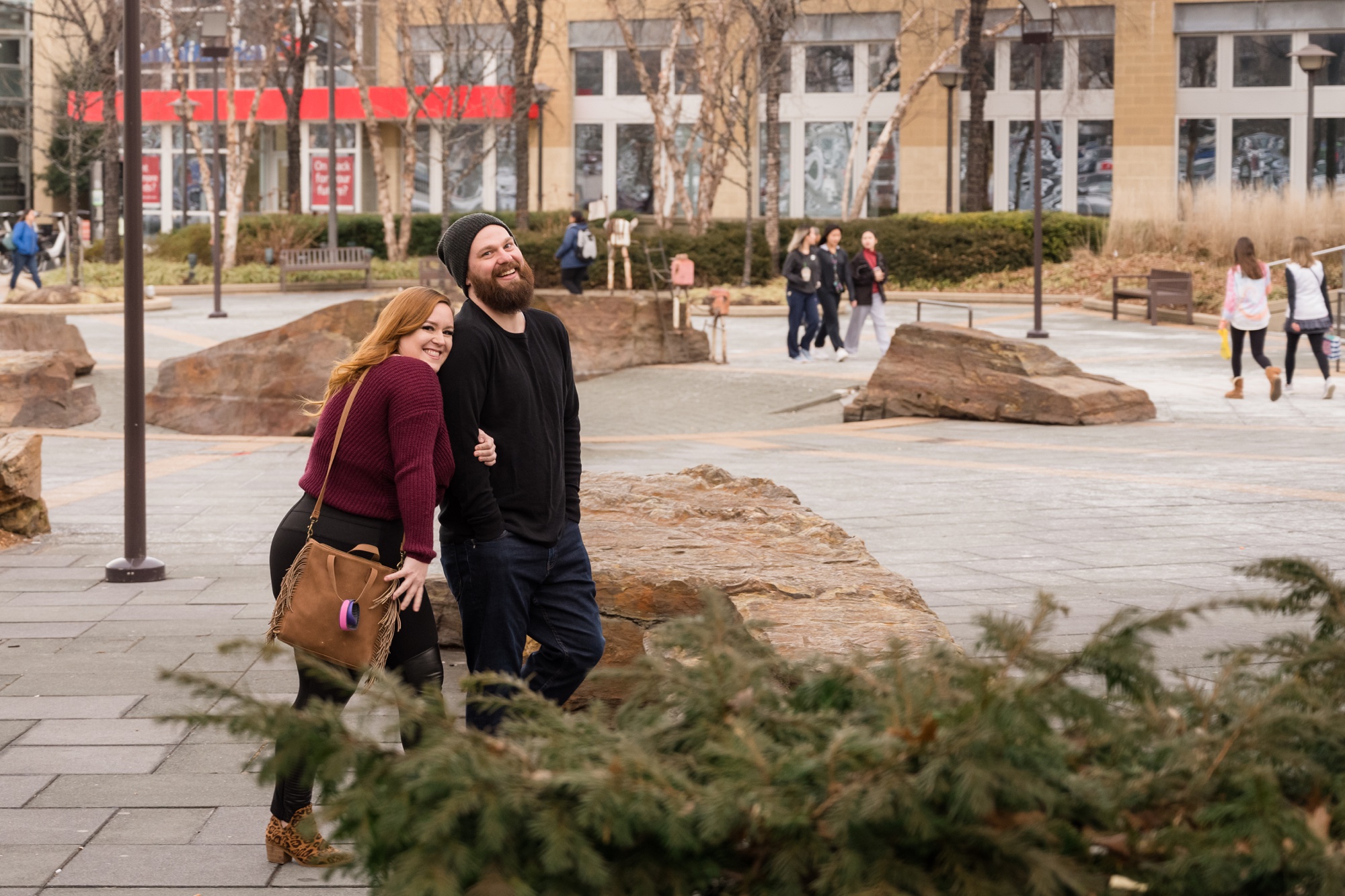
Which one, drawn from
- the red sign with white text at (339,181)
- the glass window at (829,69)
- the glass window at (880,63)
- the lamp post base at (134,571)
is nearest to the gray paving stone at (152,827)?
the lamp post base at (134,571)

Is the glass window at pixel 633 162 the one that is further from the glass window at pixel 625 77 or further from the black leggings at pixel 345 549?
the black leggings at pixel 345 549

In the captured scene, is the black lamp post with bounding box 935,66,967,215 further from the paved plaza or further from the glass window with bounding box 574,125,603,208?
the paved plaza

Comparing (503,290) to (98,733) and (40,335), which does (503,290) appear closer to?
(98,733)

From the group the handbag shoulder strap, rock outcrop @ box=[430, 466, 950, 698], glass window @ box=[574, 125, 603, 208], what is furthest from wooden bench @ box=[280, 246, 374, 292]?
the handbag shoulder strap

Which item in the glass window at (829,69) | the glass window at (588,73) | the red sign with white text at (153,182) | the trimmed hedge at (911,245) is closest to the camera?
the trimmed hedge at (911,245)

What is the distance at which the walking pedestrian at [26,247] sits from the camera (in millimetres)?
30062

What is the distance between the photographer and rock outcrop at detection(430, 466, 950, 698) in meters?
4.48

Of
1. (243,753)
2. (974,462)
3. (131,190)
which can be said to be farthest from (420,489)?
(974,462)

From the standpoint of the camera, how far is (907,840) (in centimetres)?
167

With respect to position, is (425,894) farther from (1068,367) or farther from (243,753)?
(1068,367)

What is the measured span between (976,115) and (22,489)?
29731 millimetres

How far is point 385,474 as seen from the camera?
12.5ft

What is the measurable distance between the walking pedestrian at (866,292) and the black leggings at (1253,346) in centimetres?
539

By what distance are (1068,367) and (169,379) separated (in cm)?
876
